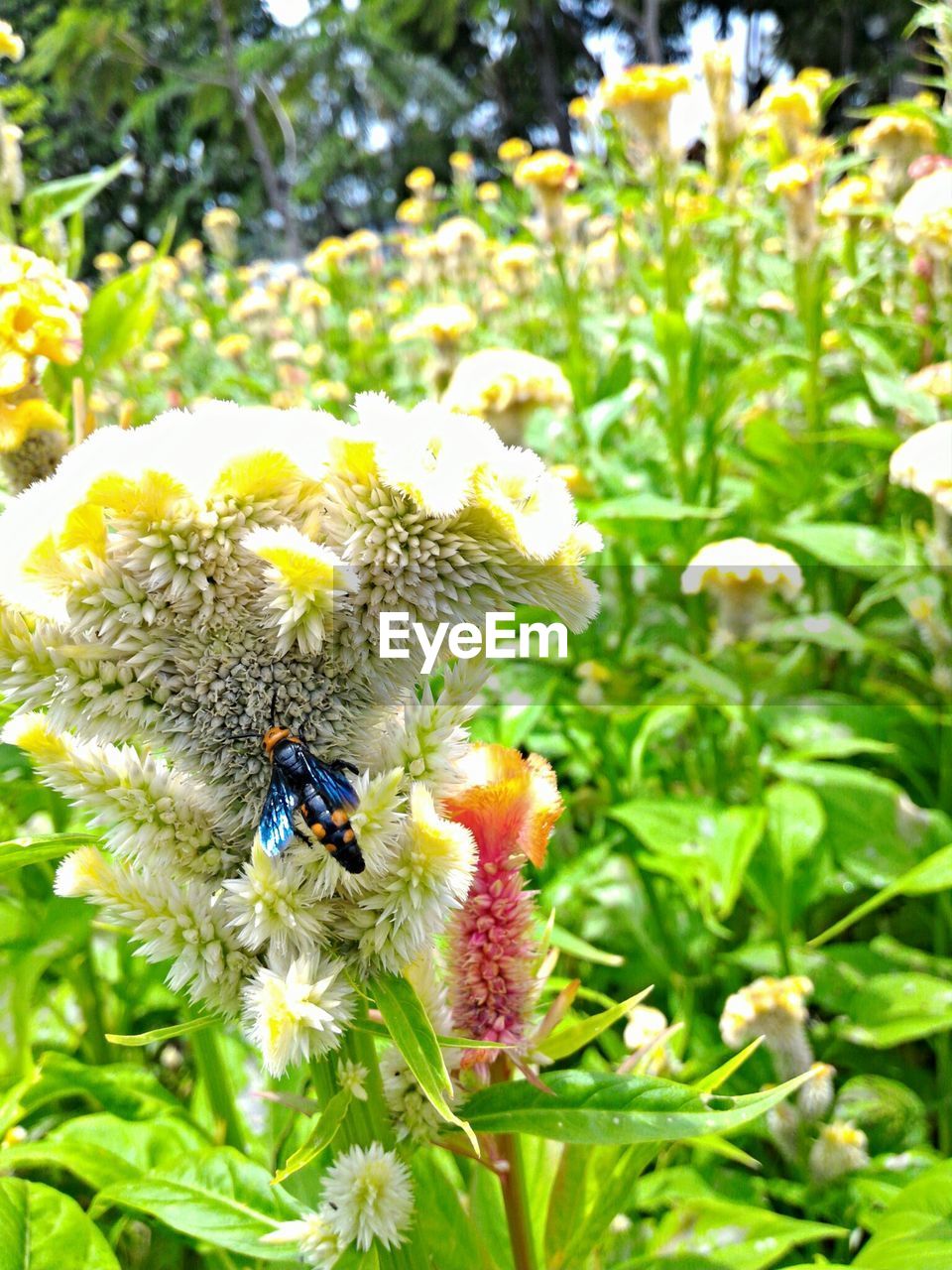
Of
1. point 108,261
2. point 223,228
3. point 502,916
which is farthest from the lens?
point 223,228

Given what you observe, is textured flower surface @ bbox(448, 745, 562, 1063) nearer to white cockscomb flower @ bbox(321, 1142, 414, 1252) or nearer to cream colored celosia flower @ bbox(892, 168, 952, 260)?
white cockscomb flower @ bbox(321, 1142, 414, 1252)

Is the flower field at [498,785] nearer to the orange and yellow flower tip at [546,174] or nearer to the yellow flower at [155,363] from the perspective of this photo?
the orange and yellow flower tip at [546,174]

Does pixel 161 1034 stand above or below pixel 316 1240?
above

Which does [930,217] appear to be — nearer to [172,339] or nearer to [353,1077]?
[353,1077]

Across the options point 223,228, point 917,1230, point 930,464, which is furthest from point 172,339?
point 917,1230

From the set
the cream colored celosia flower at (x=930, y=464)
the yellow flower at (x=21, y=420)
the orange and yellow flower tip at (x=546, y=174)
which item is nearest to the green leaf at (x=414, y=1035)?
the yellow flower at (x=21, y=420)

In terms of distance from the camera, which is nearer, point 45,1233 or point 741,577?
point 45,1233

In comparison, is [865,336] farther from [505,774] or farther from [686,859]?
[505,774]
